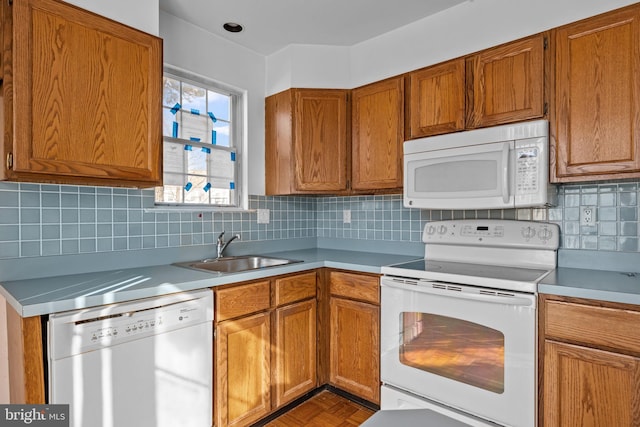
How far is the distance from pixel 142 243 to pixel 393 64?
192 cm

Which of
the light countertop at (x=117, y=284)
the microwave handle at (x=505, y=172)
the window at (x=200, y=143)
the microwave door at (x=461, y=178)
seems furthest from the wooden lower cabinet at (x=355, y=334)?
the window at (x=200, y=143)

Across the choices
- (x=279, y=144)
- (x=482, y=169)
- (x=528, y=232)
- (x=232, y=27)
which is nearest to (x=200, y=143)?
(x=279, y=144)

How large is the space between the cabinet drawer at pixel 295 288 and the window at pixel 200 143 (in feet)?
2.70

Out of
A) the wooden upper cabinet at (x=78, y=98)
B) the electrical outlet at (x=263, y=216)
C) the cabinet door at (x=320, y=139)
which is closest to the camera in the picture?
the wooden upper cabinet at (x=78, y=98)

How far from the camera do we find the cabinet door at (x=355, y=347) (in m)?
2.16

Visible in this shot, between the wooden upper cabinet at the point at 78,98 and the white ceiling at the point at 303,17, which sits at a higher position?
the white ceiling at the point at 303,17

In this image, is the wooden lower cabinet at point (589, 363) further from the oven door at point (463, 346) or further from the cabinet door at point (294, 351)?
the cabinet door at point (294, 351)

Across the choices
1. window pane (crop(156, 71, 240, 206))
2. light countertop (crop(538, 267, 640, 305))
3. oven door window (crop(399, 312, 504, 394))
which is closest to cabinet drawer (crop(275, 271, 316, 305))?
oven door window (crop(399, 312, 504, 394))

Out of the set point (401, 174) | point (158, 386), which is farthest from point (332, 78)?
point (158, 386)

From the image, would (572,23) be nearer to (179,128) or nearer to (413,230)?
(413,230)

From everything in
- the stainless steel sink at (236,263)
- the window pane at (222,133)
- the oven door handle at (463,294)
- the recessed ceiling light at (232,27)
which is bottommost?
the oven door handle at (463,294)

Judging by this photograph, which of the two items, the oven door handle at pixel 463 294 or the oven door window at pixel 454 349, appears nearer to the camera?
the oven door handle at pixel 463 294

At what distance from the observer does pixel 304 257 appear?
2.55 metres

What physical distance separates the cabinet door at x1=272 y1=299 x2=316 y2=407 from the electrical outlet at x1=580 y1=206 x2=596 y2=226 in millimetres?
1579
